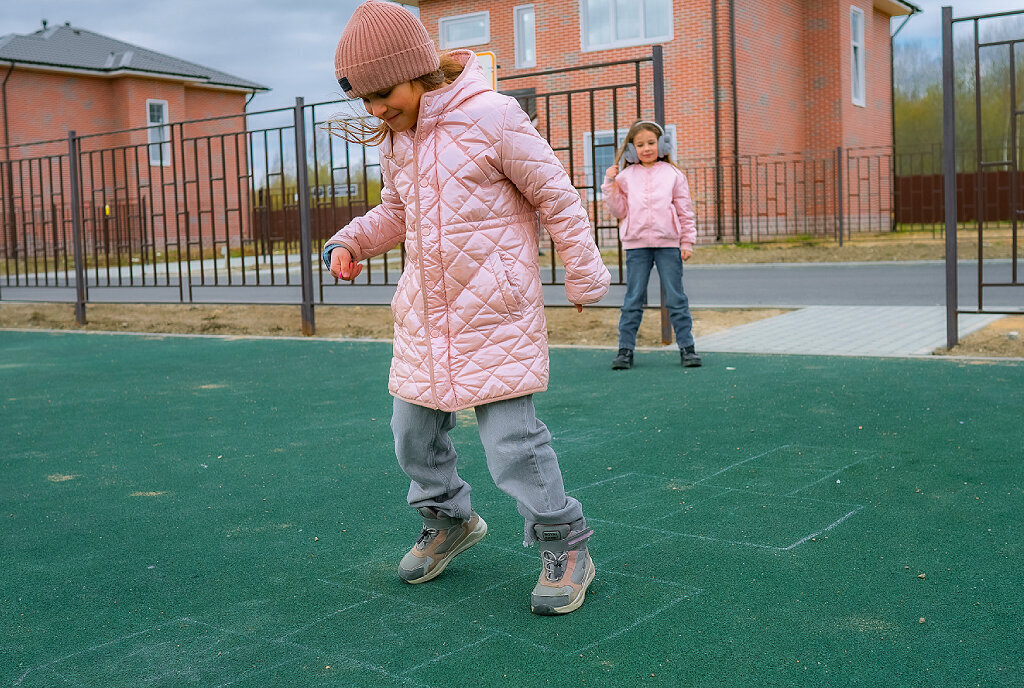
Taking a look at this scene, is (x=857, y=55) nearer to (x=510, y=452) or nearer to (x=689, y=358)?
(x=689, y=358)

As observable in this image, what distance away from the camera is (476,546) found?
3.16 metres

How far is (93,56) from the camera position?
103ft

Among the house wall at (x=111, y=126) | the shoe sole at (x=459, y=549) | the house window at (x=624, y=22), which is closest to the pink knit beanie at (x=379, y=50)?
the shoe sole at (x=459, y=549)

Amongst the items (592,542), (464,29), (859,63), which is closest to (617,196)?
(592,542)

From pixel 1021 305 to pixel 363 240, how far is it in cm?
821

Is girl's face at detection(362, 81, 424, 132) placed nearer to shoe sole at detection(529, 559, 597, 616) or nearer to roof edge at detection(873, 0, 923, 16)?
shoe sole at detection(529, 559, 597, 616)

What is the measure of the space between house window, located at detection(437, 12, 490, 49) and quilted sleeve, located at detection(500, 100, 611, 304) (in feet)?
72.3

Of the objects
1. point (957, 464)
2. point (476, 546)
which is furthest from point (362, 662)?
point (957, 464)

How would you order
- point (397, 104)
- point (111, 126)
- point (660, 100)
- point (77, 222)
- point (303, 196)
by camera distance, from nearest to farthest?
point (397, 104)
point (660, 100)
point (303, 196)
point (77, 222)
point (111, 126)

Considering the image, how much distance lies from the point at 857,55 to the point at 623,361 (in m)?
21.5

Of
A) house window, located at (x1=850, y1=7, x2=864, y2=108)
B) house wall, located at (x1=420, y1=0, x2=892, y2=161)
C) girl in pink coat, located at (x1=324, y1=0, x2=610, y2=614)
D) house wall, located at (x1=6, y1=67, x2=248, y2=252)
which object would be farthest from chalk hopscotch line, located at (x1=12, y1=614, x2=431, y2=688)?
house wall, located at (x1=6, y1=67, x2=248, y2=252)

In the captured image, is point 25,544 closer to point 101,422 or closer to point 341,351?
point 101,422

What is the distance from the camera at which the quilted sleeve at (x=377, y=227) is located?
9.14 feet

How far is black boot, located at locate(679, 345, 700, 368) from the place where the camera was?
6449 mm
